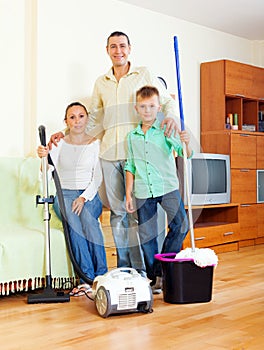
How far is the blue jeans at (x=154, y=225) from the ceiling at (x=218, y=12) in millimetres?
2404

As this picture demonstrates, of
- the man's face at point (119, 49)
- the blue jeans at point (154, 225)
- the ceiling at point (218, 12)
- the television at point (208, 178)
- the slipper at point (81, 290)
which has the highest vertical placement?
the ceiling at point (218, 12)

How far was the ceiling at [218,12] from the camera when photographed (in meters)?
5.17

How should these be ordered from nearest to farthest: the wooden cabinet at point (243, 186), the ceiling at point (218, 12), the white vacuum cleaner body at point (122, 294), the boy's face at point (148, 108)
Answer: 1. the white vacuum cleaner body at point (122, 294)
2. the boy's face at point (148, 108)
3. the ceiling at point (218, 12)
4. the wooden cabinet at point (243, 186)

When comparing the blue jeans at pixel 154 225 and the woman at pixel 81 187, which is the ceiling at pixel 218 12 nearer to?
the woman at pixel 81 187

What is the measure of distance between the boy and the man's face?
1.12 feet

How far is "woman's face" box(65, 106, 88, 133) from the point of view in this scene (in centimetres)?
372

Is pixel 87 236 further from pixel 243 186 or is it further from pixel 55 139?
pixel 243 186

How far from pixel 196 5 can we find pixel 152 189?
99.2 inches

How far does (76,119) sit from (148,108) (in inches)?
22.1

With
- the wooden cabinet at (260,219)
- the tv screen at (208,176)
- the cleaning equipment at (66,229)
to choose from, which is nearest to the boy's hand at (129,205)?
the cleaning equipment at (66,229)

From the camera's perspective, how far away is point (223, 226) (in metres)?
5.45

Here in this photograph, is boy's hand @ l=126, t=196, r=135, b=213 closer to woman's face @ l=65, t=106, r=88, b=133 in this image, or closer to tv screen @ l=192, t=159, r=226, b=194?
woman's face @ l=65, t=106, r=88, b=133

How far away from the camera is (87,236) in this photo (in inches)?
143

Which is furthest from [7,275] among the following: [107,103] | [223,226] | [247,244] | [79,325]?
[247,244]
